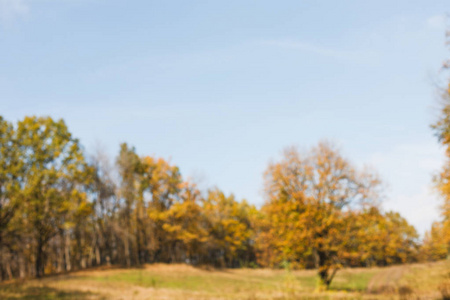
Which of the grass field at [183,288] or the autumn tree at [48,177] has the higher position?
the autumn tree at [48,177]

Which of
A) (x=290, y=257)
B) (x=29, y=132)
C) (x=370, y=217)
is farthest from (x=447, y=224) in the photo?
(x=29, y=132)

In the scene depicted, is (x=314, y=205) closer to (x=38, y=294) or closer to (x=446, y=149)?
(x=446, y=149)

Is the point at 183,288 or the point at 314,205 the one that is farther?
the point at 183,288

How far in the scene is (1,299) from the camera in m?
22.7

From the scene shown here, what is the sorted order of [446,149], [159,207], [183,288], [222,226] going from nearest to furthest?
[446,149] < [183,288] < [159,207] < [222,226]

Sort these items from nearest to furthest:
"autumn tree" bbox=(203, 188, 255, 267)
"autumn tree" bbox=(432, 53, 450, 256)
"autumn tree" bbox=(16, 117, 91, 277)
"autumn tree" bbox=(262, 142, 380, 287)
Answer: "autumn tree" bbox=(432, 53, 450, 256) < "autumn tree" bbox=(262, 142, 380, 287) < "autumn tree" bbox=(16, 117, 91, 277) < "autumn tree" bbox=(203, 188, 255, 267)

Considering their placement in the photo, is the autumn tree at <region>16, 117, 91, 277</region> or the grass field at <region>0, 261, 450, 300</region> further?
the autumn tree at <region>16, 117, 91, 277</region>

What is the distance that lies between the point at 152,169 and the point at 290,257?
37.4 meters

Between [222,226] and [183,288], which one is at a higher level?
[222,226]

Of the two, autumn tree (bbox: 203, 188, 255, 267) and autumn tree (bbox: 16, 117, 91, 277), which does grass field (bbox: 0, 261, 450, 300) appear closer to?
autumn tree (bbox: 16, 117, 91, 277)

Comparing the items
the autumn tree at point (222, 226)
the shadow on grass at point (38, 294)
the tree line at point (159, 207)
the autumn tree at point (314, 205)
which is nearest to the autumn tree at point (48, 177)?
the tree line at point (159, 207)

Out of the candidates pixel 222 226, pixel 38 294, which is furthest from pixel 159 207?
pixel 38 294

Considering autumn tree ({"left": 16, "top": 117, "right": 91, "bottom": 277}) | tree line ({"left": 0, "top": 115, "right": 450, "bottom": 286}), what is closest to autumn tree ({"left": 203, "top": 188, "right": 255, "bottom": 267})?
tree line ({"left": 0, "top": 115, "right": 450, "bottom": 286})

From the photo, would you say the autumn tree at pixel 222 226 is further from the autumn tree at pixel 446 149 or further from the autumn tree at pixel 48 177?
the autumn tree at pixel 446 149
